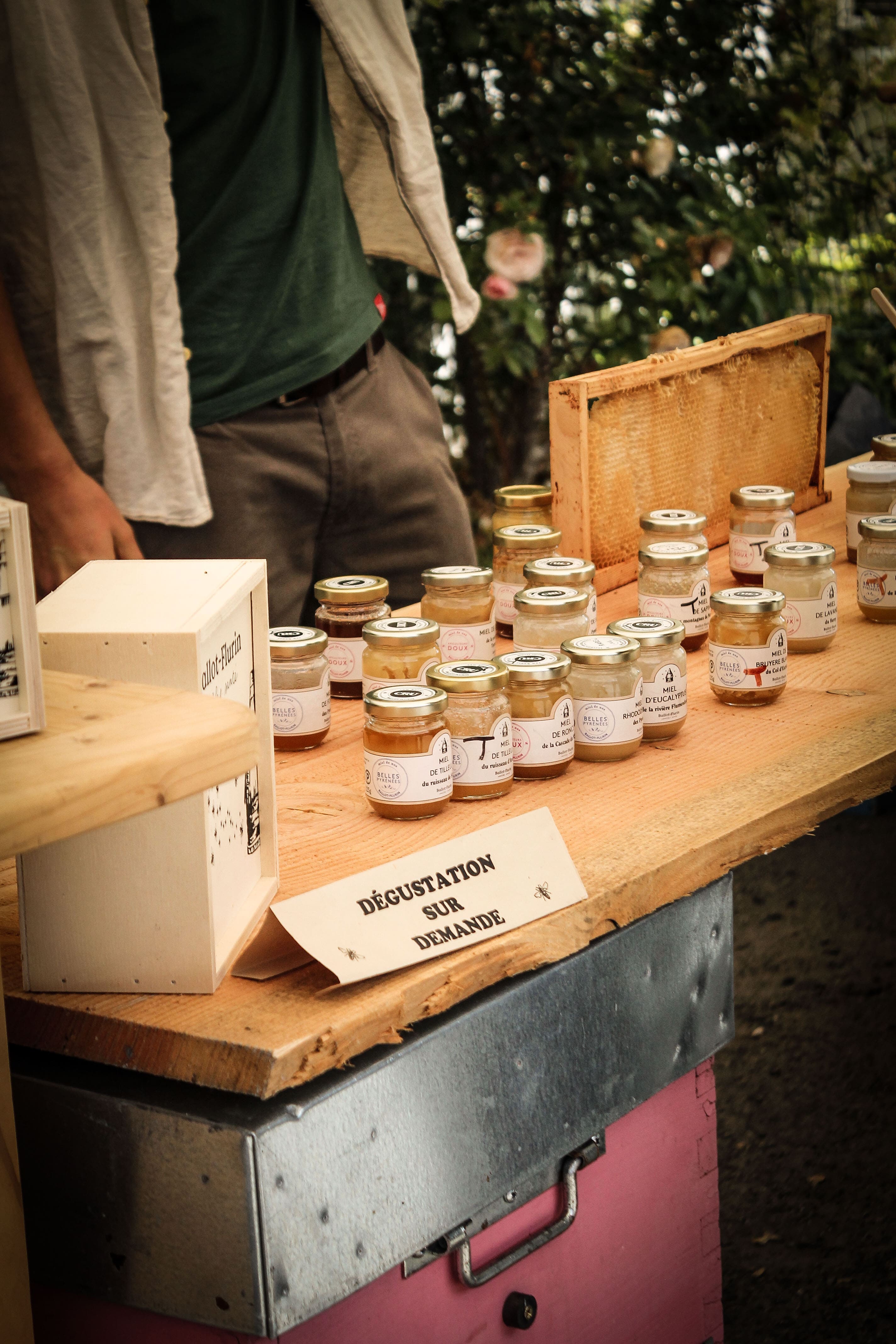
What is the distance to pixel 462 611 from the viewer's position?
1.65m

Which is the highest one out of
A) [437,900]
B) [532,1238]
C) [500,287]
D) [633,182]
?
[633,182]

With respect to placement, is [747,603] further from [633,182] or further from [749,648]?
[633,182]

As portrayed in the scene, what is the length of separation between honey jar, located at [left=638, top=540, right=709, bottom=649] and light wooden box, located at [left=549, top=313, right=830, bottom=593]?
0.71 ft

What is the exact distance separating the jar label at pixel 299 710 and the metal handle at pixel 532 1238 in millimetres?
549

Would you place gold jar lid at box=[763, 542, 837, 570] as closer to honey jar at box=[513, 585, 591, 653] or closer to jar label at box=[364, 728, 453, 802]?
honey jar at box=[513, 585, 591, 653]

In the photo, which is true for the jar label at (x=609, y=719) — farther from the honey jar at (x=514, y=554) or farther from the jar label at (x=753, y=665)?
the honey jar at (x=514, y=554)

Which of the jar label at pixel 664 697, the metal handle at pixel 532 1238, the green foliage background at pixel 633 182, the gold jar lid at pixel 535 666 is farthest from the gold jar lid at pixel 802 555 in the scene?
the green foliage background at pixel 633 182

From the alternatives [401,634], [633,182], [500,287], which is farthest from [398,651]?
Result: [633,182]

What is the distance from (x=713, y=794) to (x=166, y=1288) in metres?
0.67

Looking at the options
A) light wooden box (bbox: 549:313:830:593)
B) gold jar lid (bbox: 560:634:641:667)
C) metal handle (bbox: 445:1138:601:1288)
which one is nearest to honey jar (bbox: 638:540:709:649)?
light wooden box (bbox: 549:313:830:593)

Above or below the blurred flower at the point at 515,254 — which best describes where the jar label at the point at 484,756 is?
below

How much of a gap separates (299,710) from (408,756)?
10.1 inches

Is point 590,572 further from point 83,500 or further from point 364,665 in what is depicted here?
point 83,500

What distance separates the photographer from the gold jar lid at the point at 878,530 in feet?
6.10
